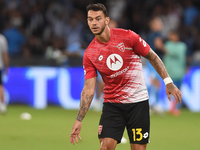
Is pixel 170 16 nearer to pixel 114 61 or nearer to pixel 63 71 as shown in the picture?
pixel 63 71

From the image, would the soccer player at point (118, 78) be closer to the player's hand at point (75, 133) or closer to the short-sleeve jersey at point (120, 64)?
the short-sleeve jersey at point (120, 64)

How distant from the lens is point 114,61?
19.1 ft

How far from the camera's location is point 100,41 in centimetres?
588

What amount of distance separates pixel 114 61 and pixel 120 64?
0.27 ft

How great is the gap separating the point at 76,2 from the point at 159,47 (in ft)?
23.5

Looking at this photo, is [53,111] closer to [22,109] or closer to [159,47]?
[22,109]

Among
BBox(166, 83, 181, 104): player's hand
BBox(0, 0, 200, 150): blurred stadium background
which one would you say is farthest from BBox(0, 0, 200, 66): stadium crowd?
BBox(166, 83, 181, 104): player's hand


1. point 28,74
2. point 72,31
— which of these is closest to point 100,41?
point 28,74

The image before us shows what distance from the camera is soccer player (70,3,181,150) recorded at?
5797mm

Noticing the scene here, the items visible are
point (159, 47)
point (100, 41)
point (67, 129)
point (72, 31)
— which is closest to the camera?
point (100, 41)

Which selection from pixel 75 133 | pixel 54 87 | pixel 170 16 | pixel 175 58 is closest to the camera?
pixel 75 133

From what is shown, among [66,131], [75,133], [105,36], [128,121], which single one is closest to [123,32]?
[105,36]

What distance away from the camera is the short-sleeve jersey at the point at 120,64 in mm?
5816

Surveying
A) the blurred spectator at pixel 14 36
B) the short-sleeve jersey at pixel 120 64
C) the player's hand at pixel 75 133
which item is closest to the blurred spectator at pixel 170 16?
the blurred spectator at pixel 14 36
